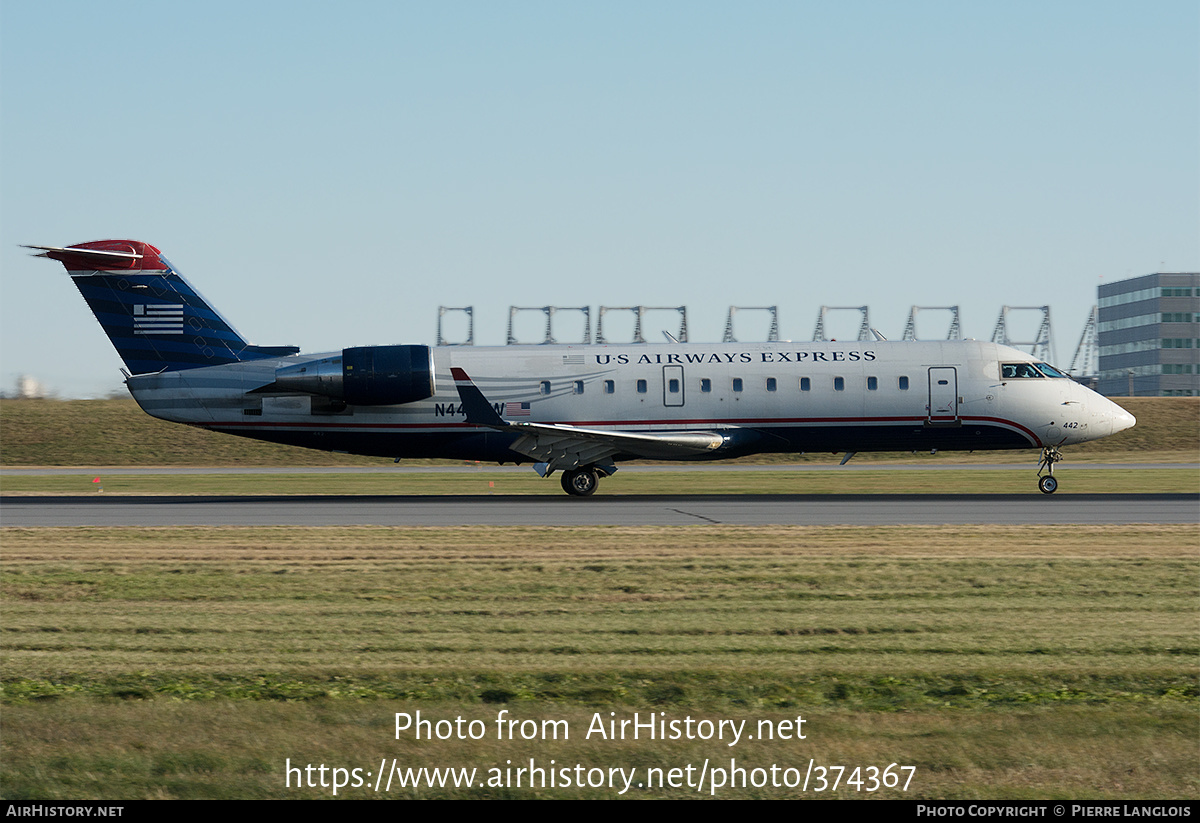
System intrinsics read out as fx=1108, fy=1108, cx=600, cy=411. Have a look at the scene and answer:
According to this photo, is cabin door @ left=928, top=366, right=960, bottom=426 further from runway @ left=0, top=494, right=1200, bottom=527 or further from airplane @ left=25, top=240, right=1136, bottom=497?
runway @ left=0, top=494, right=1200, bottom=527

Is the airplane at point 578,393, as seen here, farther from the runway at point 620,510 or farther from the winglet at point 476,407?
the runway at point 620,510

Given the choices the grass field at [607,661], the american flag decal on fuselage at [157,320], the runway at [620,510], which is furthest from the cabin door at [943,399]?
the american flag decal on fuselage at [157,320]

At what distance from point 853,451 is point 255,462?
120 feet

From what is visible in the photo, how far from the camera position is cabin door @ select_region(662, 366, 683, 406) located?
1036 inches

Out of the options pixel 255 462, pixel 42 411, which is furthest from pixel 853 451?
pixel 42 411

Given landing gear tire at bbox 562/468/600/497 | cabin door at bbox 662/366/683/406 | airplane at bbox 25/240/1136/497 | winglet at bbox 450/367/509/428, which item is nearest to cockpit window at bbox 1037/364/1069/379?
airplane at bbox 25/240/1136/497

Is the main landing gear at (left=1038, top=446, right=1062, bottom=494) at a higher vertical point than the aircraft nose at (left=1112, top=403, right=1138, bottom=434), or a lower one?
lower

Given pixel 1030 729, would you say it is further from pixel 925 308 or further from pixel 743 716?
pixel 925 308

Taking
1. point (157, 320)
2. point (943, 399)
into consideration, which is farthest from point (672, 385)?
point (157, 320)

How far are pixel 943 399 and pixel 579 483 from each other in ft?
29.1

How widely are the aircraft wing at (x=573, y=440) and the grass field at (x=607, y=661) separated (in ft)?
32.5

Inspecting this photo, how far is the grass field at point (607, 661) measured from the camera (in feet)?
20.4

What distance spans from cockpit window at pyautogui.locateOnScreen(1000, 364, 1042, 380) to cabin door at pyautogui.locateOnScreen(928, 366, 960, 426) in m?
1.31
